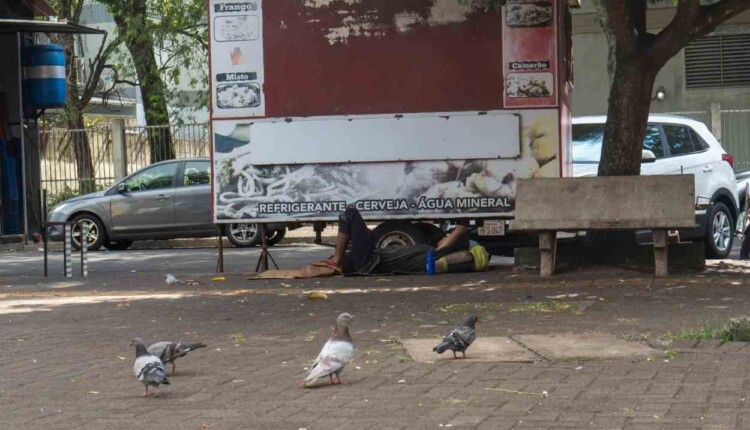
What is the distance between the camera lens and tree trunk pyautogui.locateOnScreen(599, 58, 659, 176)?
13.0m

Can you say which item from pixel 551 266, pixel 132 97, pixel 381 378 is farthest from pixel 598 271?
pixel 132 97

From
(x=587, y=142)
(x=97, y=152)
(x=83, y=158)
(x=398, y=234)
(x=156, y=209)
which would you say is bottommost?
(x=398, y=234)

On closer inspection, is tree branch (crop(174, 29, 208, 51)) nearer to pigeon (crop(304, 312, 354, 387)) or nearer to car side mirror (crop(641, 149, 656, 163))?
car side mirror (crop(641, 149, 656, 163))

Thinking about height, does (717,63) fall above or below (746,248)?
above

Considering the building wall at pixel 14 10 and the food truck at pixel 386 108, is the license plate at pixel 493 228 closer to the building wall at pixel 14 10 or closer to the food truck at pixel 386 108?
the food truck at pixel 386 108

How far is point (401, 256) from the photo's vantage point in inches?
543

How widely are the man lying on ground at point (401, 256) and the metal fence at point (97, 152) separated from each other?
12.5m

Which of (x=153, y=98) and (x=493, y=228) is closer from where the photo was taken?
(x=493, y=228)

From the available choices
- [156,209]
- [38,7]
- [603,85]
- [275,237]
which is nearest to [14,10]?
[38,7]

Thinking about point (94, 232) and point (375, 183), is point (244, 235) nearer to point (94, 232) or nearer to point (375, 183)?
point (94, 232)

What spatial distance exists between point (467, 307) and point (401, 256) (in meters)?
3.30

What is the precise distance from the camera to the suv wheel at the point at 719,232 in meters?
15.3

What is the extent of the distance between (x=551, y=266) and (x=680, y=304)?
2676mm

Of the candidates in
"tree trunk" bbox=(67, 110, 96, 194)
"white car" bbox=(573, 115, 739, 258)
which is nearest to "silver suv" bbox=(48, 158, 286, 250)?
"tree trunk" bbox=(67, 110, 96, 194)
